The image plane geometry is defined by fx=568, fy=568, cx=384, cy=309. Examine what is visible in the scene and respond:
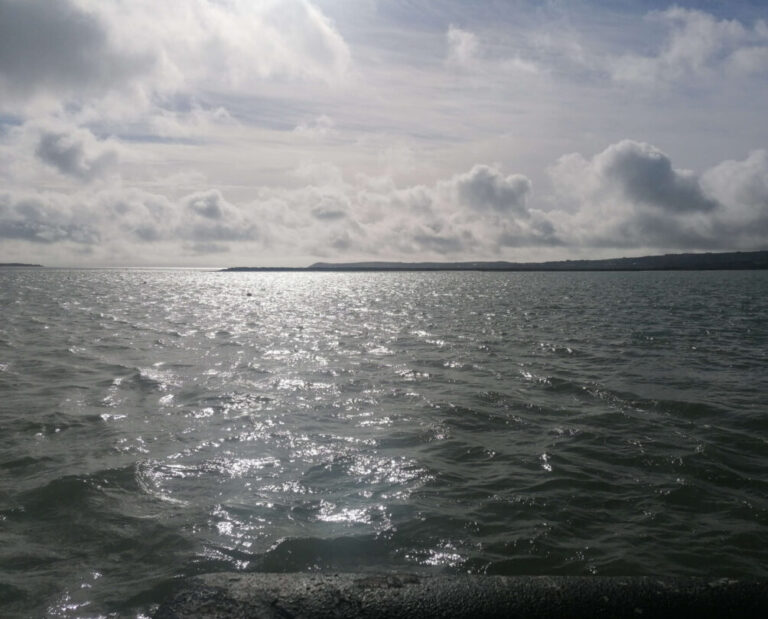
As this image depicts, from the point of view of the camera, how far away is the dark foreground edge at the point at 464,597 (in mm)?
4438

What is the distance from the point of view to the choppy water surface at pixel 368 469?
7523 mm

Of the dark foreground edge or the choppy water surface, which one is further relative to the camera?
the choppy water surface

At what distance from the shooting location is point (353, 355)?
25.9 m

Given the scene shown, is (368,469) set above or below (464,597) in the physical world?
below

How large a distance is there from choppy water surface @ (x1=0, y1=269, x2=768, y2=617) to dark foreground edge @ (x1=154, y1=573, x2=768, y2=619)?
8.04 feet

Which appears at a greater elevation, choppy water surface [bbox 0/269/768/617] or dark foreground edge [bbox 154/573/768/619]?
dark foreground edge [bbox 154/573/768/619]

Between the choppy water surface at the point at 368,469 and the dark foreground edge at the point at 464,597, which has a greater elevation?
the dark foreground edge at the point at 464,597

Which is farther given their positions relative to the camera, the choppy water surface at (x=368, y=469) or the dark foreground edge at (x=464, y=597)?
the choppy water surface at (x=368, y=469)

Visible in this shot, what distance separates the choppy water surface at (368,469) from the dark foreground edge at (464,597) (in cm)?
245

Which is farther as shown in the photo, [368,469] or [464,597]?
[368,469]

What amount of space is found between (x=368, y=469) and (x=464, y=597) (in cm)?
650

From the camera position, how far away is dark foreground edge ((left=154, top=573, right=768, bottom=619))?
4.44 metres

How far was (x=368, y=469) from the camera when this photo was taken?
11.0m

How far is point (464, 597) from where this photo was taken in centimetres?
457
